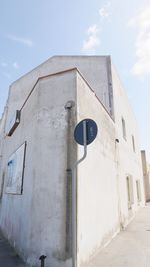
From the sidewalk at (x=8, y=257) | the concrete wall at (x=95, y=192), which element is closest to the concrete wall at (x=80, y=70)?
the concrete wall at (x=95, y=192)

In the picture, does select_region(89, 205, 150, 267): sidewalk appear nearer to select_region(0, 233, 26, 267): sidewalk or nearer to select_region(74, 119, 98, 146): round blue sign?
select_region(0, 233, 26, 267): sidewalk

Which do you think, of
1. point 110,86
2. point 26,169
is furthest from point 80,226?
point 110,86

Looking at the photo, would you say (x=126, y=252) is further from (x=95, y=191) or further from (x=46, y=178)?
(x=46, y=178)

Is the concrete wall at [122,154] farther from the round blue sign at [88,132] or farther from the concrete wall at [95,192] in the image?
the round blue sign at [88,132]

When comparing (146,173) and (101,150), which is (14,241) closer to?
(101,150)

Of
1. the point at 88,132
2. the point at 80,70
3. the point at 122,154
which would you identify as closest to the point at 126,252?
the point at 88,132

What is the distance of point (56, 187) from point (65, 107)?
1684 millimetres

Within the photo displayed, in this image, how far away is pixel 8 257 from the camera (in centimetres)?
390

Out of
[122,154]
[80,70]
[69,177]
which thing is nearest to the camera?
[69,177]

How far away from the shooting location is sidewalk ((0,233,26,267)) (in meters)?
3.49

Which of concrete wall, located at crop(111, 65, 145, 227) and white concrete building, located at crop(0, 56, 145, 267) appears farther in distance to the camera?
concrete wall, located at crop(111, 65, 145, 227)

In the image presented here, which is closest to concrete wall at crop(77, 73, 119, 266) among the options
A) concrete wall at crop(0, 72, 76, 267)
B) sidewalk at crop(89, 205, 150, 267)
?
sidewalk at crop(89, 205, 150, 267)

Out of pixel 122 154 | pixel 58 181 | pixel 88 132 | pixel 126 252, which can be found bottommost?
pixel 126 252

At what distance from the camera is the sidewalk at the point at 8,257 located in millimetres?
3492
